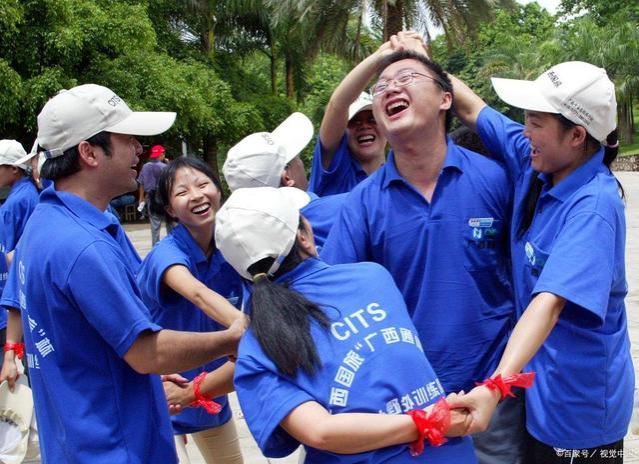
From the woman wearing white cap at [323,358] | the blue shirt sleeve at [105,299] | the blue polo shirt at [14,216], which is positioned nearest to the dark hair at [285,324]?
the woman wearing white cap at [323,358]

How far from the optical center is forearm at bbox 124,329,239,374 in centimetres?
226

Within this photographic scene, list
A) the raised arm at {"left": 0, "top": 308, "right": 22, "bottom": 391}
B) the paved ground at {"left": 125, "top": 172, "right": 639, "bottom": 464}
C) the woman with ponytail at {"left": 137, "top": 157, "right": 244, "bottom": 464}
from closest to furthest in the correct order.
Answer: the woman with ponytail at {"left": 137, "top": 157, "right": 244, "bottom": 464} < the raised arm at {"left": 0, "top": 308, "right": 22, "bottom": 391} < the paved ground at {"left": 125, "top": 172, "right": 639, "bottom": 464}

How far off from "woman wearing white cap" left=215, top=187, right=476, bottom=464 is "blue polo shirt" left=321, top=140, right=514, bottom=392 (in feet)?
1.94

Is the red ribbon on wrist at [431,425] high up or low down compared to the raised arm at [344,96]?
down

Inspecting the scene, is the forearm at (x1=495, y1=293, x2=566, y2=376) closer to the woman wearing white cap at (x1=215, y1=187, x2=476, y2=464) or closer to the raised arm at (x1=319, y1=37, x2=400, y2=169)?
the woman wearing white cap at (x1=215, y1=187, x2=476, y2=464)

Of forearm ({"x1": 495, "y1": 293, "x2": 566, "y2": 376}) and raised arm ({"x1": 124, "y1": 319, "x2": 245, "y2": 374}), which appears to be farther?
raised arm ({"x1": 124, "y1": 319, "x2": 245, "y2": 374})

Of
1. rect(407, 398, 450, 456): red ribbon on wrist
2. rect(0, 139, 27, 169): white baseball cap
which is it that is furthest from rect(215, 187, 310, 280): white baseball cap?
rect(0, 139, 27, 169): white baseball cap

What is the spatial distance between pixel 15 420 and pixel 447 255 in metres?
2.71

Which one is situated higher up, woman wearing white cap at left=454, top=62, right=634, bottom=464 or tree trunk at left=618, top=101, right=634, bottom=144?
woman wearing white cap at left=454, top=62, right=634, bottom=464

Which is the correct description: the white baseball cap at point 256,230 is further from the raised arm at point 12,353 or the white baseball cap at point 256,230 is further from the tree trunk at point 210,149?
the tree trunk at point 210,149

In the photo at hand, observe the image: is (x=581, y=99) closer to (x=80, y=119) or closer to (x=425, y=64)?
(x=425, y=64)

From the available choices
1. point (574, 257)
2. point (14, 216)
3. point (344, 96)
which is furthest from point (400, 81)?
point (14, 216)

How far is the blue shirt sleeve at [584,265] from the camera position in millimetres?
2191

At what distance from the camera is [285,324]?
1839 mm
